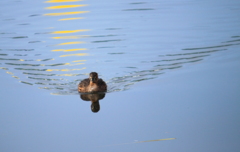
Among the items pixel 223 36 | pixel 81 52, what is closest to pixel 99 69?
pixel 81 52

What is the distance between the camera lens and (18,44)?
20062 mm

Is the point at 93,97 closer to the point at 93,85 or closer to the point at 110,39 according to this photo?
the point at 93,85

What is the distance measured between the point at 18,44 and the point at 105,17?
6120mm

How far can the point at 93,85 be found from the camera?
1473 centimetres

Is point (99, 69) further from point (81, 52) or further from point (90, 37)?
point (90, 37)

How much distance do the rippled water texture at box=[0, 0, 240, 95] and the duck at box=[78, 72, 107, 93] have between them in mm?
379

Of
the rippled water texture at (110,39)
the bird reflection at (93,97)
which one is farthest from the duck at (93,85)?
the rippled water texture at (110,39)

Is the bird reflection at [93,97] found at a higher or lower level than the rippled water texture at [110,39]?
lower

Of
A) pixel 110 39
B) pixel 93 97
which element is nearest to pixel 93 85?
pixel 93 97

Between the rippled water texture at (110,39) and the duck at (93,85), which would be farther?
the rippled water texture at (110,39)

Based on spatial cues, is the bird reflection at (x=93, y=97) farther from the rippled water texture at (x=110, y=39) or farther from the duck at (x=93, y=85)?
the rippled water texture at (x=110, y=39)

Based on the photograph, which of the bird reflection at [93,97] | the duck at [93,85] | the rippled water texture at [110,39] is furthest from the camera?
the rippled water texture at [110,39]

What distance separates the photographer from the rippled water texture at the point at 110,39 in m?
16.8

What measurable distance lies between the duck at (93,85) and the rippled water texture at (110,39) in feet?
1.25
